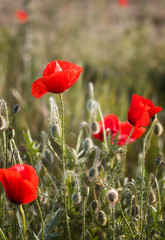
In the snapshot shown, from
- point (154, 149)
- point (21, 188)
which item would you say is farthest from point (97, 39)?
point (21, 188)

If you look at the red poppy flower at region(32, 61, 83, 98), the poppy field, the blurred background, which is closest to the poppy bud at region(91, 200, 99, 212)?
the poppy field

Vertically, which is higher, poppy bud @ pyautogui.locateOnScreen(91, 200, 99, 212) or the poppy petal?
Result: the poppy petal

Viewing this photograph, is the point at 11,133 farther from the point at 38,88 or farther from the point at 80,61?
the point at 80,61

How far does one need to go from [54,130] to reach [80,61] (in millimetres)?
1952

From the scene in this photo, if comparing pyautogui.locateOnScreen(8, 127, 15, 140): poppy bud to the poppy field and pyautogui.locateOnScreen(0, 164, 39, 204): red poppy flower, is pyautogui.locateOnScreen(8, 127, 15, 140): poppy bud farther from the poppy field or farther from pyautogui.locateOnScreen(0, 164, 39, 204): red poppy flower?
pyautogui.locateOnScreen(0, 164, 39, 204): red poppy flower

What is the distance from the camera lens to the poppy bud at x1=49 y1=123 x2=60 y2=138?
941 mm

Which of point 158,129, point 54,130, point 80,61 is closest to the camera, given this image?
point 54,130

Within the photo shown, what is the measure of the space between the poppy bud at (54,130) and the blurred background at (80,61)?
0.97m

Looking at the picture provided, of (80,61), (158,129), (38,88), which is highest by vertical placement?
(80,61)

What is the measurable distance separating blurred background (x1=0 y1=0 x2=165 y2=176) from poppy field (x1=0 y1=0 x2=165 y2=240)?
14 millimetres

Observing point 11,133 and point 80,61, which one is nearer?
point 11,133

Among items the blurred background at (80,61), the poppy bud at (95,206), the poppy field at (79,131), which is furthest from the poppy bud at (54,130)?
the blurred background at (80,61)

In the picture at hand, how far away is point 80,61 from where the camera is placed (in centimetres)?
282

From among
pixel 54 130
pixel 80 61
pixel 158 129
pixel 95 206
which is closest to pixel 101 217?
pixel 95 206
